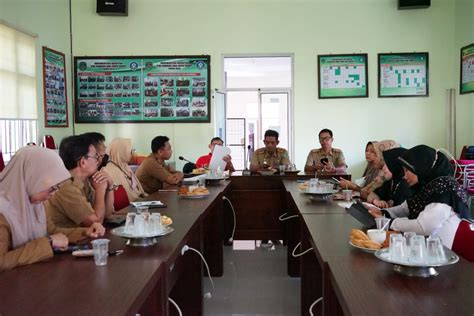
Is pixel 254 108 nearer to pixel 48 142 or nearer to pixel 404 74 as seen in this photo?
pixel 404 74

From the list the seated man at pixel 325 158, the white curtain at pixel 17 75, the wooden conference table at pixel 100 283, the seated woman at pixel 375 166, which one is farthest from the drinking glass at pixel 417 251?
the white curtain at pixel 17 75

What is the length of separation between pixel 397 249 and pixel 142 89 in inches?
205

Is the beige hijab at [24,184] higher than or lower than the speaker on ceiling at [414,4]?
lower

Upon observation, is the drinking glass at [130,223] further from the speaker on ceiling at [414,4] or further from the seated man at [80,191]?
the speaker on ceiling at [414,4]

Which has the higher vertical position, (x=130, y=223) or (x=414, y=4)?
(x=414, y=4)

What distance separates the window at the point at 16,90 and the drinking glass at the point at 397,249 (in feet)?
12.5

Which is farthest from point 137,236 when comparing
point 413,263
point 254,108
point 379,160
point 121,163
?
point 254,108

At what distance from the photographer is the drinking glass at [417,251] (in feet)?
4.73

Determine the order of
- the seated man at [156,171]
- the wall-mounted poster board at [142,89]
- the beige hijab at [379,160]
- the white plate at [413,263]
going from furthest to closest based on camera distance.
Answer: the wall-mounted poster board at [142,89], the seated man at [156,171], the beige hijab at [379,160], the white plate at [413,263]

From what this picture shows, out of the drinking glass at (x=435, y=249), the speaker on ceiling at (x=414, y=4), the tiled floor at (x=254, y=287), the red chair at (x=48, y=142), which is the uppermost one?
the speaker on ceiling at (x=414, y=4)

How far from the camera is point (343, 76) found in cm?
608

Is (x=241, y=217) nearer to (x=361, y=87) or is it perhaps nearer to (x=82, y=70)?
(x=361, y=87)

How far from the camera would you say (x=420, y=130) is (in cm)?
608

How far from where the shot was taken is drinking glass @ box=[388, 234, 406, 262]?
146cm
